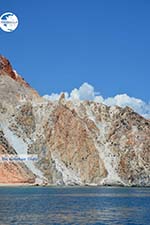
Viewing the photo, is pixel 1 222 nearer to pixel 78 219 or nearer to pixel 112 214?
pixel 78 219

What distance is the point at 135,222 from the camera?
79.1 meters

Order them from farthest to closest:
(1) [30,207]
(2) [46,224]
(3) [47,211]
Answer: (1) [30,207]
(3) [47,211]
(2) [46,224]

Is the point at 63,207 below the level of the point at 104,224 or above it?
above

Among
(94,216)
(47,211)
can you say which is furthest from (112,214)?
(47,211)

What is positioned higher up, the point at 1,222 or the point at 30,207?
the point at 30,207

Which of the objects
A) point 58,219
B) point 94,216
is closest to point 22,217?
point 58,219

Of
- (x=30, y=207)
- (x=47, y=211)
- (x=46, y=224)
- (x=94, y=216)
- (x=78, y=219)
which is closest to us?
(x=46, y=224)

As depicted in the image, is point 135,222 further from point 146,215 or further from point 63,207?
point 63,207

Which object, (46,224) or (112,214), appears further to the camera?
(112,214)

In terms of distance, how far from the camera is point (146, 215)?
92.2 metres

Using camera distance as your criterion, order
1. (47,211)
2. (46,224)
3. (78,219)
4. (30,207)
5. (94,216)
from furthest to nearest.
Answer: (30,207) → (47,211) → (94,216) → (78,219) → (46,224)

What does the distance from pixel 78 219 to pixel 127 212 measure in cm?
1767

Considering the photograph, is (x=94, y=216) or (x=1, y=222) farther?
(x=94, y=216)

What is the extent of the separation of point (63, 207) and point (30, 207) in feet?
20.8
